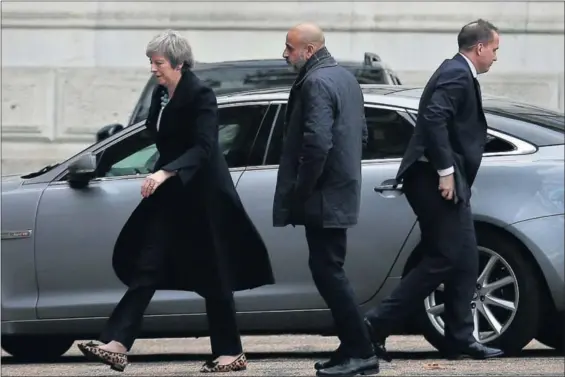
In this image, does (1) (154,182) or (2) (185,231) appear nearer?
(1) (154,182)

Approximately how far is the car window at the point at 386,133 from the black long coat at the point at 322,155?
46.7 inches

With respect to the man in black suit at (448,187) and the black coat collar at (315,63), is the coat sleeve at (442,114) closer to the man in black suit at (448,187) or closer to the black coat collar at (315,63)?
the man in black suit at (448,187)

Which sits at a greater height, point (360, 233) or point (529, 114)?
point (529, 114)

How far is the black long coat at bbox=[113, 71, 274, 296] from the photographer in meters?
6.98

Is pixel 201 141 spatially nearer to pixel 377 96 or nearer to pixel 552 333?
pixel 377 96

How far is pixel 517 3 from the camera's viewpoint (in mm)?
17266

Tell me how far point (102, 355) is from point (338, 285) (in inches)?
42.8

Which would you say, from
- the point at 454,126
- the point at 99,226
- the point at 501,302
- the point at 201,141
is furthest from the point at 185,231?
the point at 501,302

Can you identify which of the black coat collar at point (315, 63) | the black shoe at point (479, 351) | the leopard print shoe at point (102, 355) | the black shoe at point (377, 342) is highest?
the black coat collar at point (315, 63)

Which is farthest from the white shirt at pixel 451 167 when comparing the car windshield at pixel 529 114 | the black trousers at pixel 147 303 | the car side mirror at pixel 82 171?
the car side mirror at pixel 82 171

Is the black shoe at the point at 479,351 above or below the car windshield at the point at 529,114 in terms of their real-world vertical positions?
below

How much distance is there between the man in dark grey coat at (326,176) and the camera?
674 cm

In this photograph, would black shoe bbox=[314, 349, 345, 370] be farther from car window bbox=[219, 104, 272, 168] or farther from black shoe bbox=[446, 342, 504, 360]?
car window bbox=[219, 104, 272, 168]

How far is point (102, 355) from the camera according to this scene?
6883 mm
